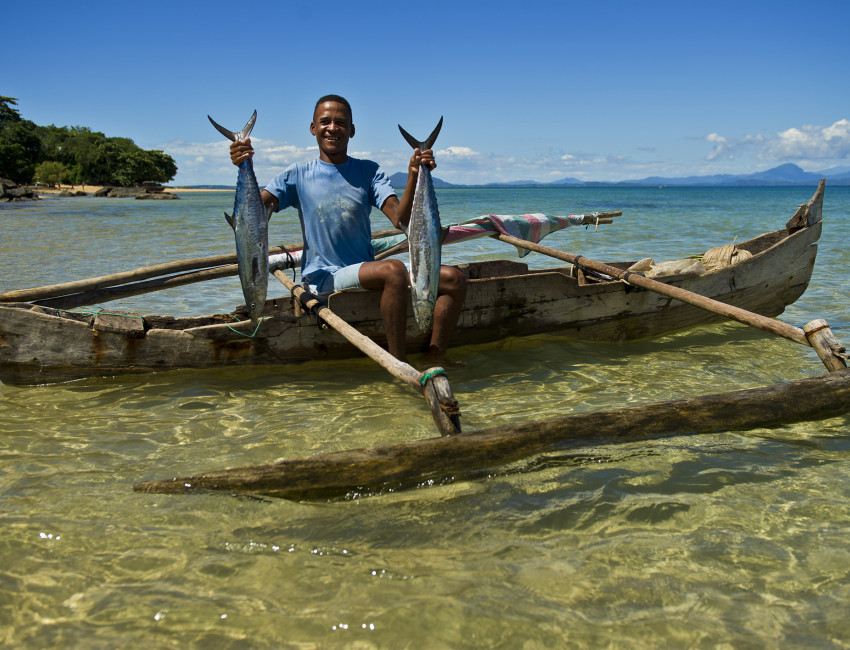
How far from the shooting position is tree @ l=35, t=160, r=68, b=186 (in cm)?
6800

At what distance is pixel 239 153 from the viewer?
3980 millimetres

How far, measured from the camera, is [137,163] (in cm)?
7388

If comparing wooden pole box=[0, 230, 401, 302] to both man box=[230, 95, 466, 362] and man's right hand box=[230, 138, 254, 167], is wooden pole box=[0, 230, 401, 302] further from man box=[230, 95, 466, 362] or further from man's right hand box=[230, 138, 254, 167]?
man's right hand box=[230, 138, 254, 167]

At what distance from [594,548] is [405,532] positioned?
889 millimetres

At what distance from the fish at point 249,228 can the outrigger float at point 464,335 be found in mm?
730

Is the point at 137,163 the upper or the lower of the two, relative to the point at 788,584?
upper

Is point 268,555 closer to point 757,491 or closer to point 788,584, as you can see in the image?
point 788,584

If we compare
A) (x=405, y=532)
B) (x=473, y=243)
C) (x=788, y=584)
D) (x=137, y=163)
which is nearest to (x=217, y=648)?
(x=405, y=532)

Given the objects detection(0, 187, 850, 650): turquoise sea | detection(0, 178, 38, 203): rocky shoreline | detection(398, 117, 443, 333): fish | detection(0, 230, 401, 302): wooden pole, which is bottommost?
detection(0, 187, 850, 650): turquoise sea

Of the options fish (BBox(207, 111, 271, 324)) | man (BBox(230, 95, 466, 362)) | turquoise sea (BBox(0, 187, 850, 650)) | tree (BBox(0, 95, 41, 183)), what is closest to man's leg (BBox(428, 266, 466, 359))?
man (BBox(230, 95, 466, 362))

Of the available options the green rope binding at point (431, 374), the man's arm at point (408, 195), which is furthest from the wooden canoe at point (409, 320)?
the green rope binding at point (431, 374)

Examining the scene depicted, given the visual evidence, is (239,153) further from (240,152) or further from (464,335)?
(464,335)

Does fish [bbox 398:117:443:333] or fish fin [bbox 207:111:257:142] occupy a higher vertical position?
fish fin [bbox 207:111:257:142]

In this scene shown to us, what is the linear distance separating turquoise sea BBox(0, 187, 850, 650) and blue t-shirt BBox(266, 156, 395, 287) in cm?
110
